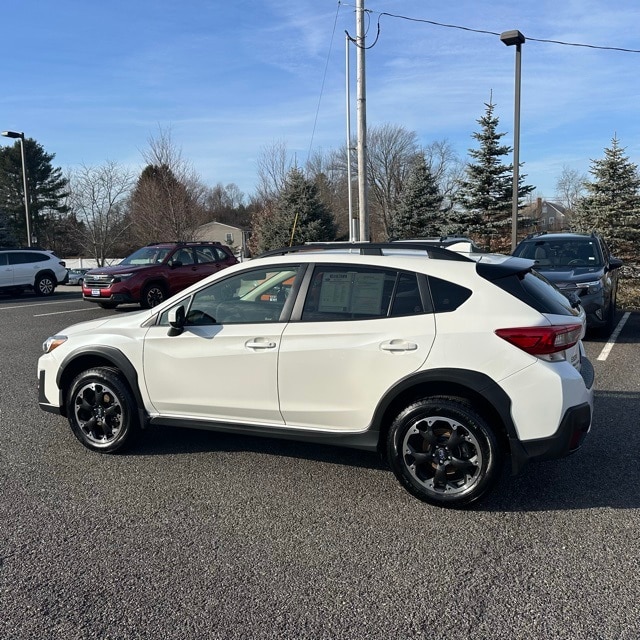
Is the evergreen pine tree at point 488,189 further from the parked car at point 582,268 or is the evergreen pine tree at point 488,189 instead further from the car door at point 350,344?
the car door at point 350,344

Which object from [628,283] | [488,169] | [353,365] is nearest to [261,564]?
[353,365]

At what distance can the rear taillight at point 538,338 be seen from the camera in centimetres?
354

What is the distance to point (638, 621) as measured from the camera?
8.61 ft

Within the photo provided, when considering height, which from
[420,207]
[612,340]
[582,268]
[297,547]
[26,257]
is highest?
[420,207]

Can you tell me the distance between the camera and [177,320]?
4379mm

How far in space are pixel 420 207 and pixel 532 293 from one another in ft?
105

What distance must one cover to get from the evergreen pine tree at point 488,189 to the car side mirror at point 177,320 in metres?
→ 25.7

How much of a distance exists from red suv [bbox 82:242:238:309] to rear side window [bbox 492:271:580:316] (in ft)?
39.1

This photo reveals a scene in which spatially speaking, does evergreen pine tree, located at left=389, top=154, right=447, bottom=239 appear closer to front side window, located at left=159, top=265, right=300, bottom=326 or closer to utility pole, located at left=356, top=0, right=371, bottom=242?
utility pole, located at left=356, top=0, right=371, bottom=242

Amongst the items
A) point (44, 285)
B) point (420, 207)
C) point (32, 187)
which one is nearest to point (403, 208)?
point (420, 207)

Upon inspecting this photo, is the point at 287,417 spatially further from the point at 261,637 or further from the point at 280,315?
the point at 261,637

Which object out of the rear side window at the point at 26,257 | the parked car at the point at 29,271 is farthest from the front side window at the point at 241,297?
the rear side window at the point at 26,257

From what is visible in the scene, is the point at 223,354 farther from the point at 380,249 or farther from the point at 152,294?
the point at 152,294

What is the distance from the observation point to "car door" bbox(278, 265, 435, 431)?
379cm
